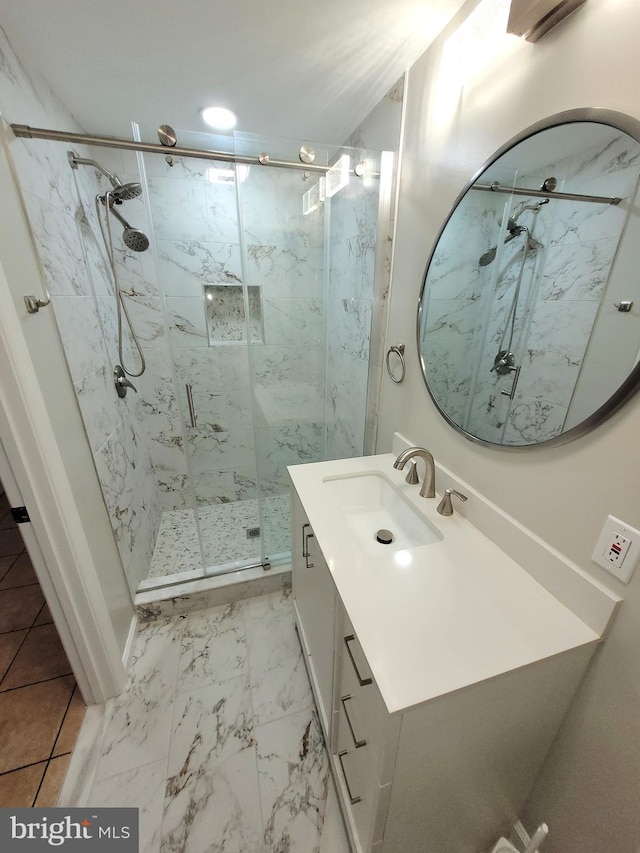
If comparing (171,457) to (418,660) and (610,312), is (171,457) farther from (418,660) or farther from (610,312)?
(610,312)

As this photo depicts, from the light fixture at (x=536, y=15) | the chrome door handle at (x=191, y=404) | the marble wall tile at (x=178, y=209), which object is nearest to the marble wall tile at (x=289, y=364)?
the chrome door handle at (x=191, y=404)

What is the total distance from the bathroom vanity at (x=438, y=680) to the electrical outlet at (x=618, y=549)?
166 mm

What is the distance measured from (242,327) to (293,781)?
95.1 inches

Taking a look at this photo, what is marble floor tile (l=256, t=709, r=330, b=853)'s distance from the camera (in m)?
1.03

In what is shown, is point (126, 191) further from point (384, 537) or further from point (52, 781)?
point (52, 781)

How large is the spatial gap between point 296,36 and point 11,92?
37.8 inches

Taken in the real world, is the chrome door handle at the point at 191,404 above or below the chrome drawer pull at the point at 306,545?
A: above

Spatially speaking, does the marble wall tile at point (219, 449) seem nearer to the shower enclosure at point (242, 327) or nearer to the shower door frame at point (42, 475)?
the shower enclosure at point (242, 327)

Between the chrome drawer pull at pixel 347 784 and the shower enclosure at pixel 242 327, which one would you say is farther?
the shower enclosure at pixel 242 327

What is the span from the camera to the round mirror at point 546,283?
658 mm

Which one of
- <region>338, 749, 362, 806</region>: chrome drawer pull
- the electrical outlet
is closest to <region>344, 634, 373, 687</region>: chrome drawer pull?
<region>338, 749, 362, 806</region>: chrome drawer pull

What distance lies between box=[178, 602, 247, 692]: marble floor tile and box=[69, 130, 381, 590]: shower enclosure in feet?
0.72

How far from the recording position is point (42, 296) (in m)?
1.10

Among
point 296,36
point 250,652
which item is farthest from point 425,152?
point 250,652
